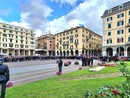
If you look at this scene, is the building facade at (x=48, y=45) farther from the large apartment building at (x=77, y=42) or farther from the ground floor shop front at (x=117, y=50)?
the ground floor shop front at (x=117, y=50)

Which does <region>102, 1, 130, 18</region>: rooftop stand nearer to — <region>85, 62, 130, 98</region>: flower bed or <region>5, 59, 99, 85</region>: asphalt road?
<region>5, 59, 99, 85</region>: asphalt road

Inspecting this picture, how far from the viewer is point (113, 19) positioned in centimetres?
5462

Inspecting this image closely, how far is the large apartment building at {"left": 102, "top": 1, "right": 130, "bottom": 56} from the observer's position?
50625mm

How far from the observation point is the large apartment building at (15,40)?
3243 inches

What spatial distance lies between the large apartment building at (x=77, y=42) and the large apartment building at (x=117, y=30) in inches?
924

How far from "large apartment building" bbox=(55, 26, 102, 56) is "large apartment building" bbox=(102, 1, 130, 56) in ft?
77.0

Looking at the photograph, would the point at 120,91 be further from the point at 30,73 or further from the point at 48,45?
the point at 48,45

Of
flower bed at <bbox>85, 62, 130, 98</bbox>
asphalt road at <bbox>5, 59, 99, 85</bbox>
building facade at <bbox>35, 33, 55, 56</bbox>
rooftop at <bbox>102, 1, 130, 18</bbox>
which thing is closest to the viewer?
flower bed at <bbox>85, 62, 130, 98</bbox>

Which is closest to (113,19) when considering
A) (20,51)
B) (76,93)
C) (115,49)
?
(115,49)

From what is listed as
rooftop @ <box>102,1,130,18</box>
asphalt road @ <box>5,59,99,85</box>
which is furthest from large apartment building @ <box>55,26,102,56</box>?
asphalt road @ <box>5,59,99,85</box>

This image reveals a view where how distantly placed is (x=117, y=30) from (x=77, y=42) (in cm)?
2930

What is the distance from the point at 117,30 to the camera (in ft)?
175

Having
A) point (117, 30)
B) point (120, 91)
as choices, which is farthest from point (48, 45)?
point (120, 91)

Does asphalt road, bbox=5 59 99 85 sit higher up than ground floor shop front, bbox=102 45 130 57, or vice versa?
ground floor shop front, bbox=102 45 130 57
